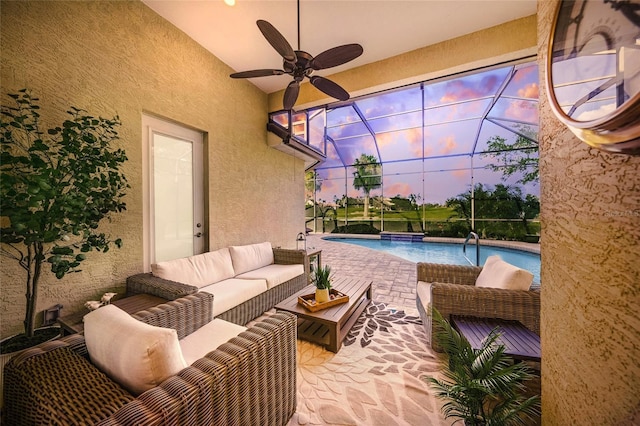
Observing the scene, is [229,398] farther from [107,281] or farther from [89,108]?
[89,108]

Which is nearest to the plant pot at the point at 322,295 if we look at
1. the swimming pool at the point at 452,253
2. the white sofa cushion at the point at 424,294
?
the white sofa cushion at the point at 424,294

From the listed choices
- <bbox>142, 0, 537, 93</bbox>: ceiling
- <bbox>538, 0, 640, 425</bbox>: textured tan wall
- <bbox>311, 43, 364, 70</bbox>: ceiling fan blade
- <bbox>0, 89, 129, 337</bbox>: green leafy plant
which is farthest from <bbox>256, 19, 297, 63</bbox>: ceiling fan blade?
<bbox>538, 0, 640, 425</bbox>: textured tan wall

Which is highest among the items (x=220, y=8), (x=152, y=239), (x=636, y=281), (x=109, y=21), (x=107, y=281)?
(x=220, y=8)

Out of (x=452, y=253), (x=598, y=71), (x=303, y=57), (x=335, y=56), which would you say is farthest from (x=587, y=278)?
(x=452, y=253)

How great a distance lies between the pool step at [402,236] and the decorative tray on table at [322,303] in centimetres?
895

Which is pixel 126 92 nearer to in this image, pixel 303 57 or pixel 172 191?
pixel 172 191

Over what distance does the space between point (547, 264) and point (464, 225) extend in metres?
10.5

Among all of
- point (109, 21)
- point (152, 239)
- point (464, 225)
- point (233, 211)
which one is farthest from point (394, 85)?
point (464, 225)

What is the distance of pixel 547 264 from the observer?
0.91 metres

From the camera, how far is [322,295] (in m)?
2.36

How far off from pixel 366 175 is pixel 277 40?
992cm

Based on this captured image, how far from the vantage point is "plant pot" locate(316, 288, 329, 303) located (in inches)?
92.4

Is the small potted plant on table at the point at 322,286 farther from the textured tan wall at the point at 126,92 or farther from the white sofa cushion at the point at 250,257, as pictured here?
the textured tan wall at the point at 126,92

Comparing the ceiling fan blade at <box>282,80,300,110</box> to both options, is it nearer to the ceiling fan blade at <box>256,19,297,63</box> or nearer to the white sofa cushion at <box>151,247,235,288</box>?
the ceiling fan blade at <box>256,19,297,63</box>
